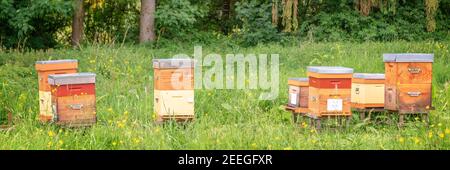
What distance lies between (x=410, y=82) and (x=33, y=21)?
1223cm

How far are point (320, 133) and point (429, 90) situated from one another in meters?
1.50

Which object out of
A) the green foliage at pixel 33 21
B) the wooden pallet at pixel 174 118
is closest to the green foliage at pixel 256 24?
the green foliage at pixel 33 21

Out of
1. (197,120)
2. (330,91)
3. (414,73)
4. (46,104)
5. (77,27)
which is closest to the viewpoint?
(330,91)

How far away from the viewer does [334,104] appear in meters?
7.46

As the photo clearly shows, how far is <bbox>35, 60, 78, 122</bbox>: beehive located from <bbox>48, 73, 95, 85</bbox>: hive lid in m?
0.35

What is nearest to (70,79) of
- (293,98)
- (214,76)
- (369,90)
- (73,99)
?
(73,99)

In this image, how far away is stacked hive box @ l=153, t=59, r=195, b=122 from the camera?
751 cm

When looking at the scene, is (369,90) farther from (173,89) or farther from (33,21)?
(33,21)

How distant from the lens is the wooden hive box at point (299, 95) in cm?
791

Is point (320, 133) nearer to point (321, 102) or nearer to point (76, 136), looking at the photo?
point (321, 102)

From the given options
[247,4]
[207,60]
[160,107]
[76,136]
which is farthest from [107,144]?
[247,4]

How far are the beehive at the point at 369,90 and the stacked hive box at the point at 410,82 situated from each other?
147 mm

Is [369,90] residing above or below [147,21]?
below
